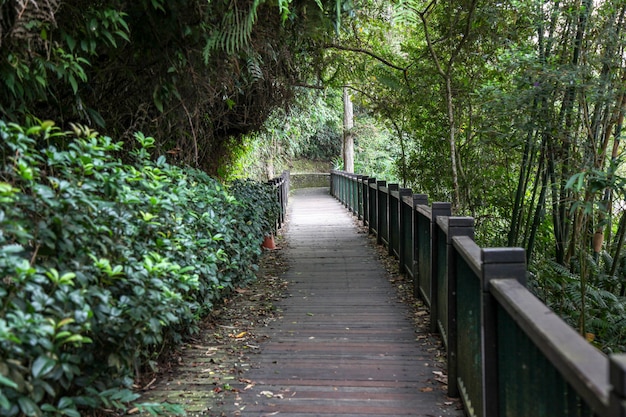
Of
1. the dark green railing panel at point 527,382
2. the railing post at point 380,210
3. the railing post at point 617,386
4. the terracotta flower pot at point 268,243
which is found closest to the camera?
the railing post at point 617,386

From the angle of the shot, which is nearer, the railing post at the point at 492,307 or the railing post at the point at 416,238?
the railing post at the point at 492,307

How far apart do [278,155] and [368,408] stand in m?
21.4

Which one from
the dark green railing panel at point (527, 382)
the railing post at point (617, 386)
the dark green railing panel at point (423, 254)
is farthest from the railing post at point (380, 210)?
the railing post at point (617, 386)

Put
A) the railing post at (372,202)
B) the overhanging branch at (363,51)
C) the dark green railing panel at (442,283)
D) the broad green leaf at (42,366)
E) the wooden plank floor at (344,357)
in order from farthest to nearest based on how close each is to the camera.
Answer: the railing post at (372,202), the overhanging branch at (363,51), the dark green railing panel at (442,283), the wooden plank floor at (344,357), the broad green leaf at (42,366)

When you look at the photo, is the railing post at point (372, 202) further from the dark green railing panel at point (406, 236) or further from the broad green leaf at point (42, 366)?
the broad green leaf at point (42, 366)

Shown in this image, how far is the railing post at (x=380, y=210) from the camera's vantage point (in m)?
10.2

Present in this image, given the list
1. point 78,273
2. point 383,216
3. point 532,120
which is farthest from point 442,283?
point 383,216

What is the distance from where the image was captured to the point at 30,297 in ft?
8.25

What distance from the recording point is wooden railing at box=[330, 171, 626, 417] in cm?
158

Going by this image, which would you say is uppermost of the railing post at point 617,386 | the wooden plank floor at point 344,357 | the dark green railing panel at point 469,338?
the railing post at point 617,386

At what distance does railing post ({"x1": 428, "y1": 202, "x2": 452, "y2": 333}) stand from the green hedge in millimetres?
2134

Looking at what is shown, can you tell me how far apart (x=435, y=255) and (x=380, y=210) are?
546cm

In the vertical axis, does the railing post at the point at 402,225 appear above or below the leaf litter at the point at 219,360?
above

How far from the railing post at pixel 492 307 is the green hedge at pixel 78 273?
1.54m
